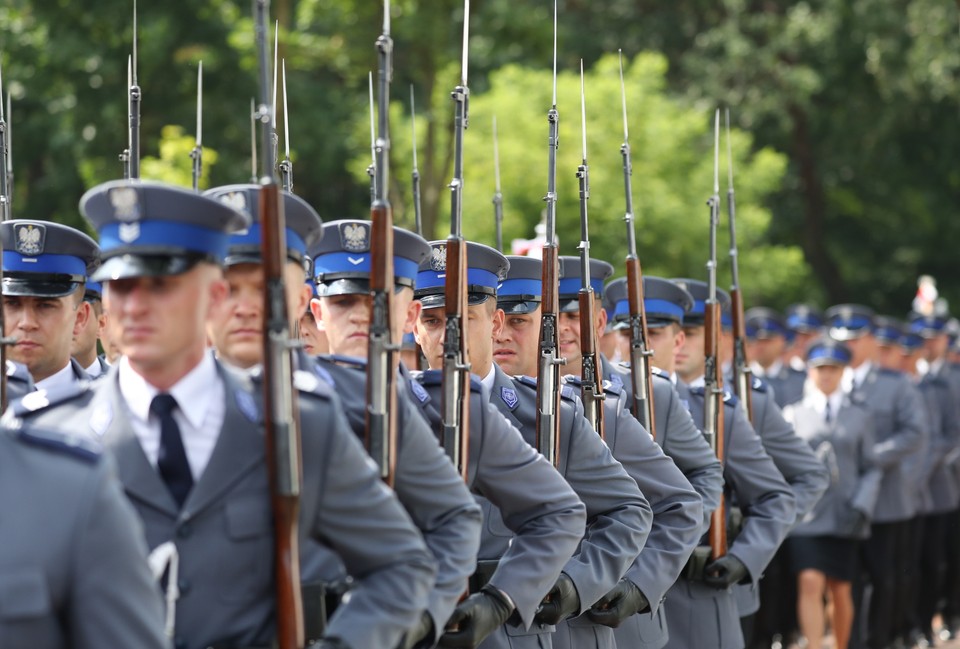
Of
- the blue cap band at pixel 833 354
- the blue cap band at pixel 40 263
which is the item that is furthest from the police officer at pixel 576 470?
the blue cap band at pixel 833 354

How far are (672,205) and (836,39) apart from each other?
373 inches

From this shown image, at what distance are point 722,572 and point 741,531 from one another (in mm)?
526

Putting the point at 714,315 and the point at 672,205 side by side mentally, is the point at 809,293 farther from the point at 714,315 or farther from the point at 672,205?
the point at 714,315

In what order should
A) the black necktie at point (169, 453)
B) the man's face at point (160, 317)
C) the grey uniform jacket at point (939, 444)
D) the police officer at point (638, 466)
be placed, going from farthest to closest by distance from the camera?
the grey uniform jacket at point (939, 444) → the police officer at point (638, 466) → the black necktie at point (169, 453) → the man's face at point (160, 317)

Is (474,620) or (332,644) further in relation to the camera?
(474,620)

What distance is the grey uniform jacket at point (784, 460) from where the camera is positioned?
8047mm

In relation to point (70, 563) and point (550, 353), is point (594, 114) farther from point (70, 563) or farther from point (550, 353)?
point (70, 563)

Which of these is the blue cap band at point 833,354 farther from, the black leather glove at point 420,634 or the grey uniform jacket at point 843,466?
the black leather glove at point 420,634

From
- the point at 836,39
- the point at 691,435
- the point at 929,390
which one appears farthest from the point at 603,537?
the point at 836,39

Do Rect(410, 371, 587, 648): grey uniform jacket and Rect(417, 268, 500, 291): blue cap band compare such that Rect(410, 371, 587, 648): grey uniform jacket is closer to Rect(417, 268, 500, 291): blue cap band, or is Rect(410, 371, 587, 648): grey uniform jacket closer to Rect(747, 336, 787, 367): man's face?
Rect(417, 268, 500, 291): blue cap band

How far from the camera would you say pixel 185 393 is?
3.36 metres

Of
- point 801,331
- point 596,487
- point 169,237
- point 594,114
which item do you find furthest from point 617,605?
point 594,114

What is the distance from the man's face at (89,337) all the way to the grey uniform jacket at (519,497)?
5.11 ft

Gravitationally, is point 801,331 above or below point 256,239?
below
